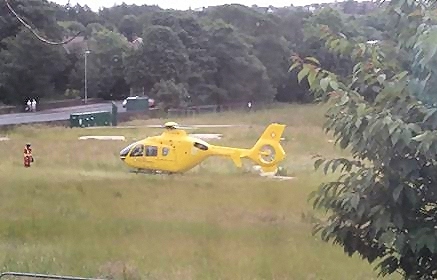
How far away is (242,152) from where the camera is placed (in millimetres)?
4602

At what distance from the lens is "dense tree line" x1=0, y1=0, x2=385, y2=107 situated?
3502 mm

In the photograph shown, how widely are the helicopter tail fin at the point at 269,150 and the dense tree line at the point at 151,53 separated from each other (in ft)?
1.07

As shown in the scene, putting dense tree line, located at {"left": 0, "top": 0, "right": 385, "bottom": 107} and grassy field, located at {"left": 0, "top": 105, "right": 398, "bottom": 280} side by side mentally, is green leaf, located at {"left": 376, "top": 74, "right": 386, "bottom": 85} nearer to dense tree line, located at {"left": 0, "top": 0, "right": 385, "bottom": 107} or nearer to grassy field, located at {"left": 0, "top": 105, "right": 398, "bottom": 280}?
grassy field, located at {"left": 0, "top": 105, "right": 398, "bottom": 280}

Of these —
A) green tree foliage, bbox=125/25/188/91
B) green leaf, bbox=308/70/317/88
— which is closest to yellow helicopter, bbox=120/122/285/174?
green tree foliage, bbox=125/25/188/91

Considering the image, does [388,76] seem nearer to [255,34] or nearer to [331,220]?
[331,220]

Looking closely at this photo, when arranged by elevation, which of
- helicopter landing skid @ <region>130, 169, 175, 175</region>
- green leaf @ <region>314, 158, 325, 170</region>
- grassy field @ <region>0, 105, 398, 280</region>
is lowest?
helicopter landing skid @ <region>130, 169, 175, 175</region>

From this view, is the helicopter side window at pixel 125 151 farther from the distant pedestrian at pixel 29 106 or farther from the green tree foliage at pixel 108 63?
the distant pedestrian at pixel 29 106

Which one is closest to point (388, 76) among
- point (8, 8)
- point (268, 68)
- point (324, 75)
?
point (324, 75)

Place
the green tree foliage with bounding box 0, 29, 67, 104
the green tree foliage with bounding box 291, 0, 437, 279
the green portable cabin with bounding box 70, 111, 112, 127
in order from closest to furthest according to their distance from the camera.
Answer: the green tree foliage with bounding box 291, 0, 437, 279 → the green tree foliage with bounding box 0, 29, 67, 104 → the green portable cabin with bounding box 70, 111, 112, 127

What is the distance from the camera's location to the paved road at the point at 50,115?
365cm

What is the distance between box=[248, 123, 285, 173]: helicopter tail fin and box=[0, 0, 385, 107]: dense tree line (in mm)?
325

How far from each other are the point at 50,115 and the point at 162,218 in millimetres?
1044

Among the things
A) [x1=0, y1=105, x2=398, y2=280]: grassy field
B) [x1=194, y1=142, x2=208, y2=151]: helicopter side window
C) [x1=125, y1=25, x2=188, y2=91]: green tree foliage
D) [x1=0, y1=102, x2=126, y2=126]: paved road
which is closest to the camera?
[x1=0, y1=105, x2=398, y2=280]: grassy field

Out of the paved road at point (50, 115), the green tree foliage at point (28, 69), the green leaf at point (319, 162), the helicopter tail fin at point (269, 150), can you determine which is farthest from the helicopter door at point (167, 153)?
the green leaf at point (319, 162)
